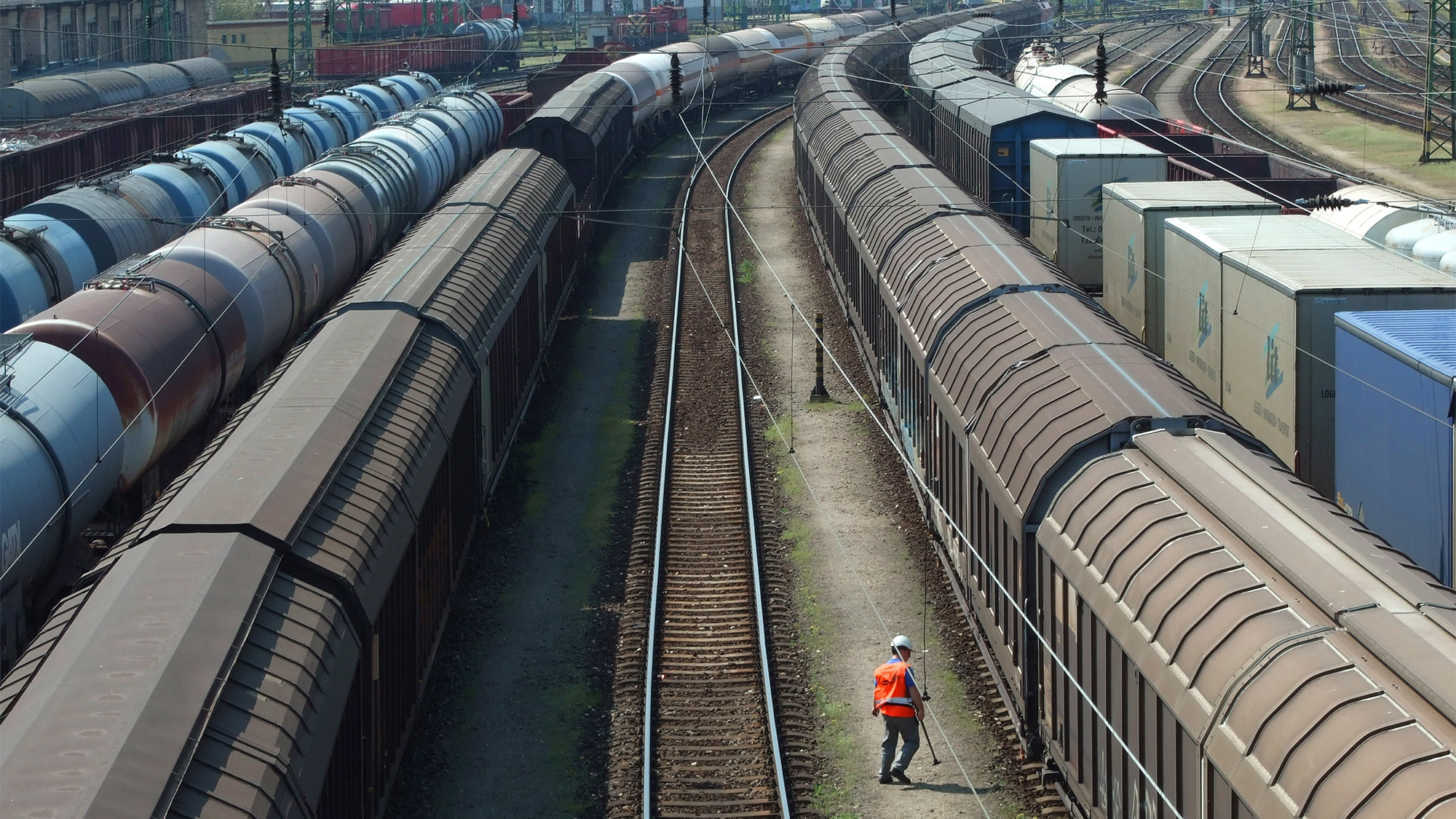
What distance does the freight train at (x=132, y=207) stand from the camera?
21.8 meters

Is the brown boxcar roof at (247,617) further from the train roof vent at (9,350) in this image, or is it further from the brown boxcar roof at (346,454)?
the train roof vent at (9,350)

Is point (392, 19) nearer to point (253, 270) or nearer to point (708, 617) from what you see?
point (253, 270)

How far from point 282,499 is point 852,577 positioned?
9.27m

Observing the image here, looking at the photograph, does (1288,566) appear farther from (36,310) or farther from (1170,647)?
(36,310)

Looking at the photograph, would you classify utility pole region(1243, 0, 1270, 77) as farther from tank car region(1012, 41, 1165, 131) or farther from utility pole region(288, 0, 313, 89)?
utility pole region(288, 0, 313, 89)

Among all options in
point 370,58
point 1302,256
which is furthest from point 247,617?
point 370,58

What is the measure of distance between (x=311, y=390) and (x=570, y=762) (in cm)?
463

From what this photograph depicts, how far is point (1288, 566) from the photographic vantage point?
30.5ft

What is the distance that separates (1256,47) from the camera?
3492 inches

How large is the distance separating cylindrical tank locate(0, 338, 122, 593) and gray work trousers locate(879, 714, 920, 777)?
8.31m

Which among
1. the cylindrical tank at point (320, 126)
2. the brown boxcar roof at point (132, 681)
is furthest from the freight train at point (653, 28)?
the brown boxcar roof at point (132, 681)


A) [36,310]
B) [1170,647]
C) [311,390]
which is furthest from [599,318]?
[1170,647]

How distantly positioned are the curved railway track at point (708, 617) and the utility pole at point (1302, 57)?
4482cm

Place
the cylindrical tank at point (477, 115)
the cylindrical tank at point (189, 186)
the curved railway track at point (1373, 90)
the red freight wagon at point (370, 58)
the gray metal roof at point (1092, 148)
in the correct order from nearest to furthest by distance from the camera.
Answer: the cylindrical tank at point (189, 186), the gray metal roof at point (1092, 148), the cylindrical tank at point (477, 115), the curved railway track at point (1373, 90), the red freight wagon at point (370, 58)
